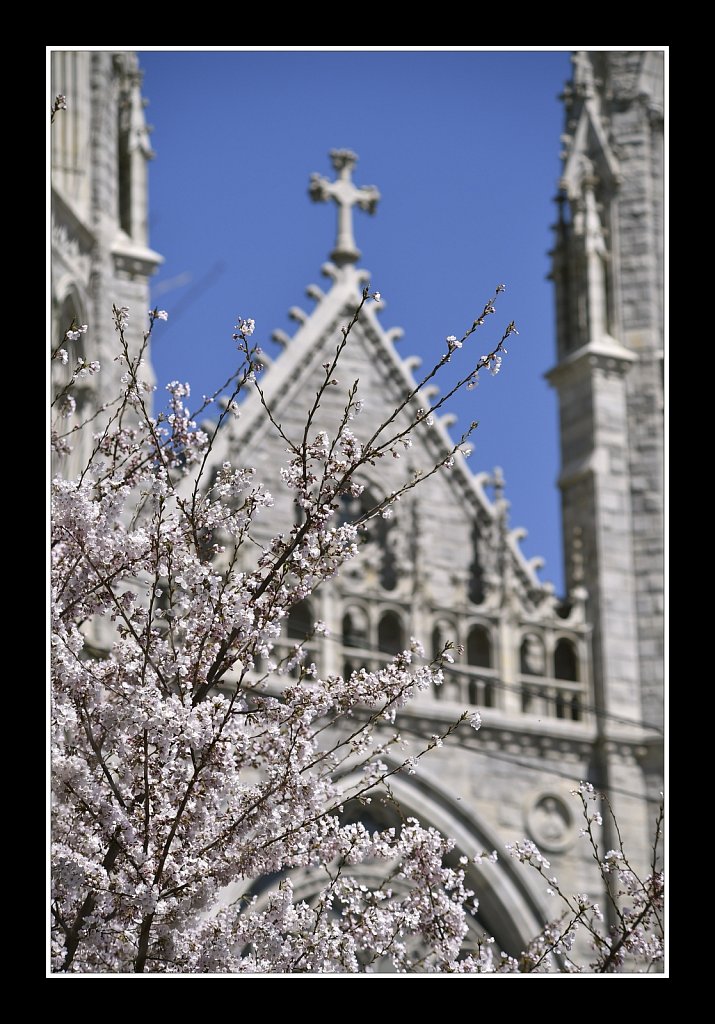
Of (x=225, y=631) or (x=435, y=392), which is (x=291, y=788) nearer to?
(x=225, y=631)

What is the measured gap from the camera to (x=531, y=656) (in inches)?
942

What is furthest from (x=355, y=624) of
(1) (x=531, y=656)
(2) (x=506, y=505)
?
(2) (x=506, y=505)

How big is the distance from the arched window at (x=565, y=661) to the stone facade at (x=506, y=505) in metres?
0.02

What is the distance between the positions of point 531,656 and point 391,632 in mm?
1731

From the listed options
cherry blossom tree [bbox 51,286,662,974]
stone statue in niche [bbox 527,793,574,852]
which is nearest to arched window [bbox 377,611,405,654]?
stone statue in niche [bbox 527,793,574,852]

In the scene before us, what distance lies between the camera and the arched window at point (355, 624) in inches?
895

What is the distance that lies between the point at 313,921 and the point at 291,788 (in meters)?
0.80

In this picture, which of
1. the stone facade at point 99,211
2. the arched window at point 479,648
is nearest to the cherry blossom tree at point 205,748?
the stone facade at point 99,211

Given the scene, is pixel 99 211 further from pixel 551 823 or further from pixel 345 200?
pixel 551 823

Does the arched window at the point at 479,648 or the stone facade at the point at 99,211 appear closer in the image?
the stone facade at the point at 99,211

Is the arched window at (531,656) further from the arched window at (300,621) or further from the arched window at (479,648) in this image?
the arched window at (300,621)

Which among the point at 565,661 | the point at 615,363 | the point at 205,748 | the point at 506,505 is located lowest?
the point at 205,748
